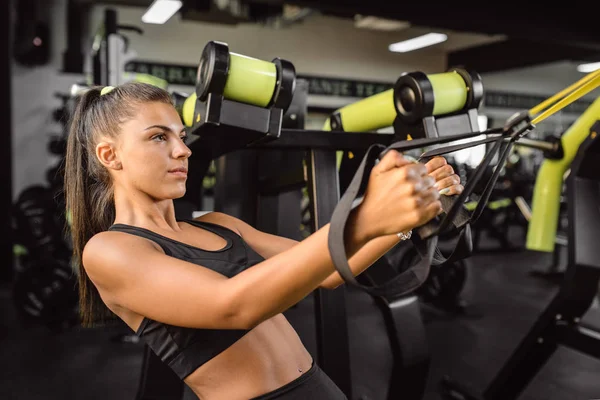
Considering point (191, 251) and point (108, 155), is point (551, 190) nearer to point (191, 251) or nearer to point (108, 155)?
point (191, 251)

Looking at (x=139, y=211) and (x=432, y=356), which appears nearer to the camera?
(x=139, y=211)

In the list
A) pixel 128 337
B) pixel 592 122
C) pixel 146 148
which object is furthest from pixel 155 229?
pixel 128 337

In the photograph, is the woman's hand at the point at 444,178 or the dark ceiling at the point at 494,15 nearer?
the woman's hand at the point at 444,178

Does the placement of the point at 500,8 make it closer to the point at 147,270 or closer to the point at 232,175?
the point at 232,175

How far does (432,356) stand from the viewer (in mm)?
3508

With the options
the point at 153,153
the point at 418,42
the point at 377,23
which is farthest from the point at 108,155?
the point at 418,42

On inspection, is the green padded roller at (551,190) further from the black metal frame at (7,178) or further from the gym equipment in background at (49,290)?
the black metal frame at (7,178)

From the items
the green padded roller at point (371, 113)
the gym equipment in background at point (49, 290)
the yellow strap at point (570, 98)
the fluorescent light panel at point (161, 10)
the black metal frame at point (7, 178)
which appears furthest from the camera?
the fluorescent light panel at point (161, 10)

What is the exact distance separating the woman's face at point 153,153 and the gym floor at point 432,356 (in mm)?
1346

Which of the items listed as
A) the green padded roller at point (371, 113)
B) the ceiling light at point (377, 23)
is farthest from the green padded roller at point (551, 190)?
the ceiling light at point (377, 23)

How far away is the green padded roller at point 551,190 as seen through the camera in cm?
200

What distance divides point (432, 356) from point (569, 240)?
1.52 meters

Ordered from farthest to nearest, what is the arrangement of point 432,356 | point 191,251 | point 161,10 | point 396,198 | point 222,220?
point 161,10 → point 432,356 → point 222,220 → point 191,251 → point 396,198

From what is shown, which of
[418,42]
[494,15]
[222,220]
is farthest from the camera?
[418,42]
